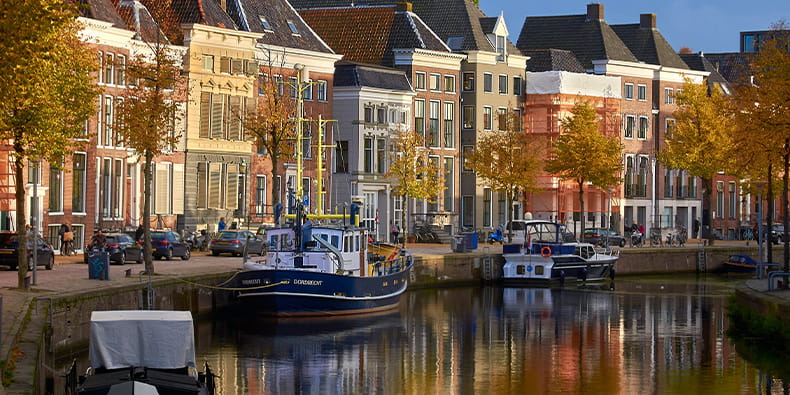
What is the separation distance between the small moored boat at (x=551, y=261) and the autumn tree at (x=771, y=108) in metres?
28.1

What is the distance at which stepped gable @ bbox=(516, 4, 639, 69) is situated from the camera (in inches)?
4916

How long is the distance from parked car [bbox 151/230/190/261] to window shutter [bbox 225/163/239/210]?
52.7 ft

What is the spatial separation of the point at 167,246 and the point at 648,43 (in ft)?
225

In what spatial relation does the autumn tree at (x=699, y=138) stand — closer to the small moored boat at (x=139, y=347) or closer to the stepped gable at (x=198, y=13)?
the stepped gable at (x=198, y=13)

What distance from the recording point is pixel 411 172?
96.8m

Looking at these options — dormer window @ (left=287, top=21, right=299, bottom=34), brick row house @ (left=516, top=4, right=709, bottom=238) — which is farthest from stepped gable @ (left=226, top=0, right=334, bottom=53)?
brick row house @ (left=516, top=4, right=709, bottom=238)

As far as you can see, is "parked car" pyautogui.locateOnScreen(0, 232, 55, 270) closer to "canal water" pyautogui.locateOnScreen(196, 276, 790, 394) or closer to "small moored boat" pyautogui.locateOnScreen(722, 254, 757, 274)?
"canal water" pyautogui.locateOnScreen(196, 276, 790, 394)

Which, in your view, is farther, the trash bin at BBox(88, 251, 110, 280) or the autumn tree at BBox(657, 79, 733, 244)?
the autumn tree at BBox(657, 79, 733, 244)

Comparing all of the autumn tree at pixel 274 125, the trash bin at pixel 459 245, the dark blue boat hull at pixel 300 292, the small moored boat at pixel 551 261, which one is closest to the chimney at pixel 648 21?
the small moored boat at pixel 551 261

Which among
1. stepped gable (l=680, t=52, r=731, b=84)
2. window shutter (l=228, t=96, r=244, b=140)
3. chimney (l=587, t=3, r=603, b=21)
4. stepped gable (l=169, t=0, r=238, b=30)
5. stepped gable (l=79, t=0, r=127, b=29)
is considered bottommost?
window shutter (l=228, t=96, r=244, b=140)

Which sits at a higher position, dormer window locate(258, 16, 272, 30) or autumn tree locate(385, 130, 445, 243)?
dormer window locate(258, 16, 272, 30)

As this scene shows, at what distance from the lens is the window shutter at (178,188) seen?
85750mm

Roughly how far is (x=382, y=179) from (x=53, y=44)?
195ft

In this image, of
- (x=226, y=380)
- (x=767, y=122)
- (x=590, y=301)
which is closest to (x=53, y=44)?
(x=226, y=380)
